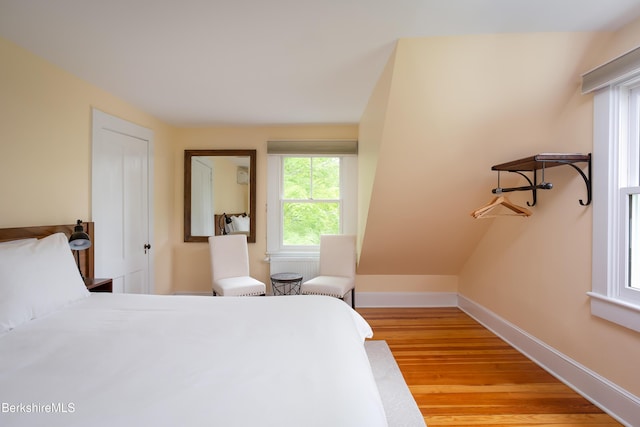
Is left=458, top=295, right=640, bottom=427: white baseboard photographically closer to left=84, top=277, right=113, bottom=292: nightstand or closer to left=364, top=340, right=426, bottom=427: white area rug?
left=364, top=340, right=426, bottom=427: white area rug

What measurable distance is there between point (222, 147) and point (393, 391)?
334 cm

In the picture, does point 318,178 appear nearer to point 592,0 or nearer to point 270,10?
point 270,10

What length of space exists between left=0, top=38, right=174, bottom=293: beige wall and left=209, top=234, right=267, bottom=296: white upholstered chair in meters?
1.32

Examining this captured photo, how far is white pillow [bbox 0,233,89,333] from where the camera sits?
5.06ft

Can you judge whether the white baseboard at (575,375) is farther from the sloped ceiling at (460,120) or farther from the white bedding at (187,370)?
the white bedding at (187,370)

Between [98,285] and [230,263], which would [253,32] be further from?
[230,263]

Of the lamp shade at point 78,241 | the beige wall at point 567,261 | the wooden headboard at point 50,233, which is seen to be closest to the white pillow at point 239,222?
the wooden headboard at point 50,233

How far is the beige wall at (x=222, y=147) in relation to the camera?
4.00 meters

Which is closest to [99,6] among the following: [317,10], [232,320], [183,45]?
[183,45]

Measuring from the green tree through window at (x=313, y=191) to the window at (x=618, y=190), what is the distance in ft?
8.59

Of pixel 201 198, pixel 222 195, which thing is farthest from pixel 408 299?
pixel 201 198

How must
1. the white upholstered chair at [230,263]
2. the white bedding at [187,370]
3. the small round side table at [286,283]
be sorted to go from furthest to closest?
the small round side table at [286,283] < the white upholstered chair at [230,263] < the white bedding at [187,370]

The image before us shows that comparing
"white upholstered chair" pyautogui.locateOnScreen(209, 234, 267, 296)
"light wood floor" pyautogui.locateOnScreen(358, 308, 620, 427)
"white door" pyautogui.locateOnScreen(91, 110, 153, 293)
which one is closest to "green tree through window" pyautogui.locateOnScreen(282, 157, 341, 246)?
"white upholstered chair" pyautogui.locateOnScreen(209, 234, 267, 296)

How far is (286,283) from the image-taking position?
11.9 feet
